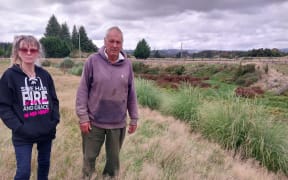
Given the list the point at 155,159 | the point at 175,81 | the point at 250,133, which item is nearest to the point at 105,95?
the point at 155,159

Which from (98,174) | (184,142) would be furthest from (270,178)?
(98,174)

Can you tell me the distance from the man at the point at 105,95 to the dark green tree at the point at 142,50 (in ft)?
200

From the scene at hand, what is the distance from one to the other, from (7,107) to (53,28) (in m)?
94.4

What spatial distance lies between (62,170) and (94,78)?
1396 mm

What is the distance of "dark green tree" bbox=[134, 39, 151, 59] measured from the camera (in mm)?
64062

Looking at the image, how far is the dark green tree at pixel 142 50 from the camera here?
64.1 m

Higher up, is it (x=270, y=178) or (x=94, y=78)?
(x=94, y=78)

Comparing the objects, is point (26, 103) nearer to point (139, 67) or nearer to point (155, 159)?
point (155, 159)

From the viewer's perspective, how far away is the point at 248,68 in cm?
2862

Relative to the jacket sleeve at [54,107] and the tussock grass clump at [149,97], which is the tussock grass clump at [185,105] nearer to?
the tussock grass clump at [149,97]

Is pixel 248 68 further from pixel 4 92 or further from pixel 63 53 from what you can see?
pixel 63 53

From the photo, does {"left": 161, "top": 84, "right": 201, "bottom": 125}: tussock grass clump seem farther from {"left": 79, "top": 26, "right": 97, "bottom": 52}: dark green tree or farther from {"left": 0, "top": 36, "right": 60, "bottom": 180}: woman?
{"left": 79, "top": 26, "right": 97, "bottom": 52}: dark green tree

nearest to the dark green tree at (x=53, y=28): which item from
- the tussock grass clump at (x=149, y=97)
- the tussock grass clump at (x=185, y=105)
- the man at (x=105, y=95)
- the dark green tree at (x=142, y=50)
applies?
the dark green tree at (x=142, y=50)

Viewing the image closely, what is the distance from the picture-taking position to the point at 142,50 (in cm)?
6384
